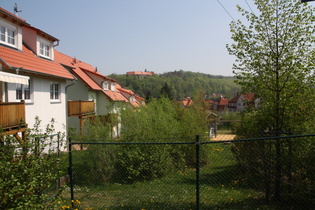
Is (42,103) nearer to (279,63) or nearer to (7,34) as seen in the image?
(7,34)

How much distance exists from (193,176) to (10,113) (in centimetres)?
701

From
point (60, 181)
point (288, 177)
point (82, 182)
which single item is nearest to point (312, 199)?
point (288, 177)

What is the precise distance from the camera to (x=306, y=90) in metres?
6.23

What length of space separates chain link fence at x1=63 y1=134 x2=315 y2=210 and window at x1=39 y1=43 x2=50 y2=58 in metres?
8.86

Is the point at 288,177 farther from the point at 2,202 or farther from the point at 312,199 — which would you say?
the point at 2,202

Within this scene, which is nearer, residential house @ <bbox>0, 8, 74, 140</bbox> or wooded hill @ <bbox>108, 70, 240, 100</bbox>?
residential house @ <bbox>0, 8, 74, 140</bbox>

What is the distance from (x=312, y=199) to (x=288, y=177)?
0.63m

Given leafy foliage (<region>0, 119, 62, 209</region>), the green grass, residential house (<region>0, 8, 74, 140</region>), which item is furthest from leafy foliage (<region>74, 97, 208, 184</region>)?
leafy foliage (<region>0, 119, 62, 209</region>)

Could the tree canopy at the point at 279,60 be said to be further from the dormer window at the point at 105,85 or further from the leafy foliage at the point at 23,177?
the dormer window at the point at 105,85

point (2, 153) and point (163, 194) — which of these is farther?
point (163, 194)

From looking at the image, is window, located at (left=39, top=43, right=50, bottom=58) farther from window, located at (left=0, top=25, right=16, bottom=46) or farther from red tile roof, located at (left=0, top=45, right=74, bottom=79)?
window, located at (left=0, top=25, right=16, bottom=46)

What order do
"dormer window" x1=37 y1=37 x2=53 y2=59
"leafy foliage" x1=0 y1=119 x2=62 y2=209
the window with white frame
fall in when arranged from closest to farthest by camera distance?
1. "leafy foliage" x1=0 y1=119 x2=62 y2=209
2. the window with white frame
3. "dormer window" x1=37 y1=37 x2=53 y2=59

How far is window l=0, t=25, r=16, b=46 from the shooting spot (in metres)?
12.6

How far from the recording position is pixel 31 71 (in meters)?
13.3
